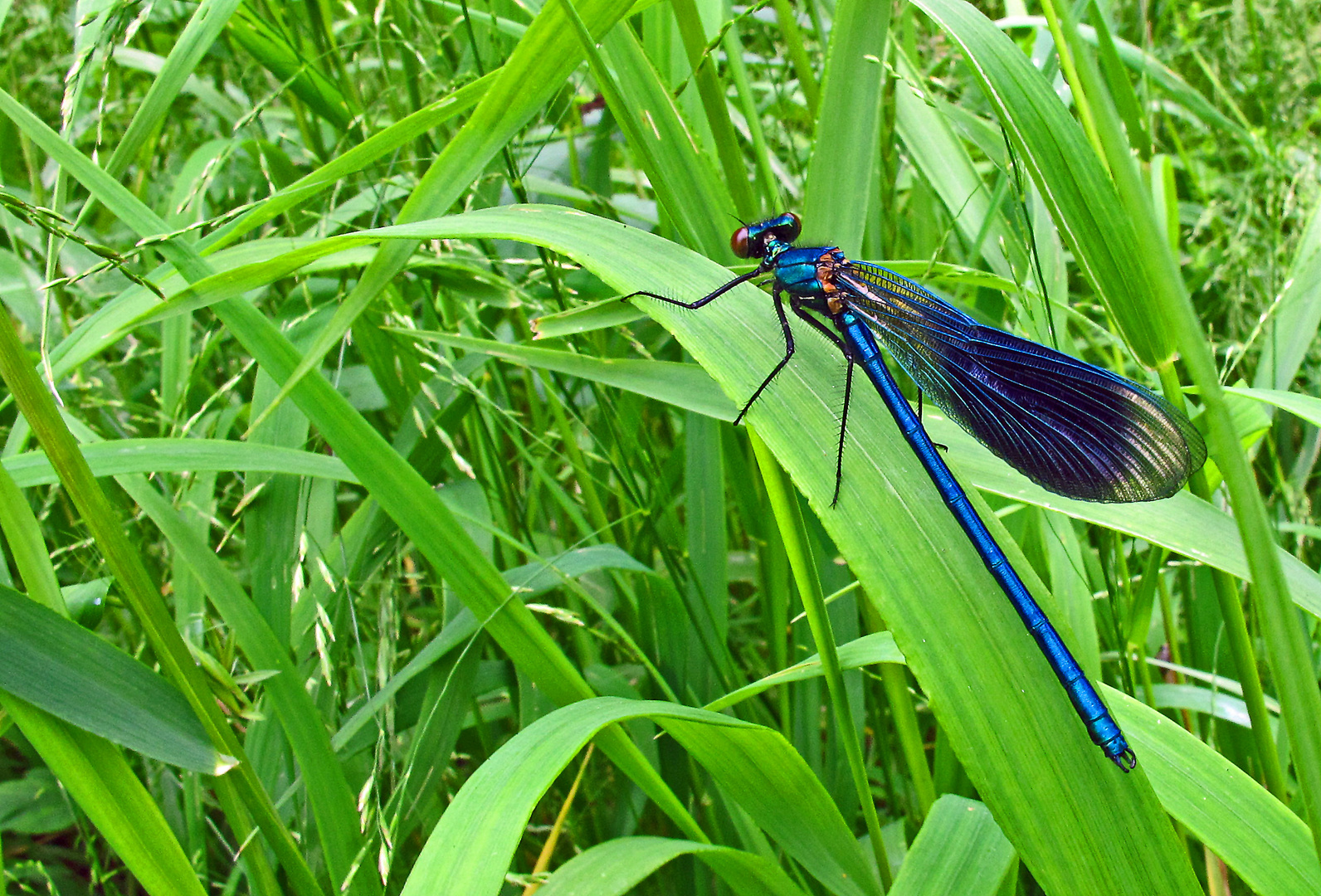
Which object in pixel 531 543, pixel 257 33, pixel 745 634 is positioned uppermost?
pixel 257 33

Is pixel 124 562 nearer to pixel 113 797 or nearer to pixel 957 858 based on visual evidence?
pixel 113 797

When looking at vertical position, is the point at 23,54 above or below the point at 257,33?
above

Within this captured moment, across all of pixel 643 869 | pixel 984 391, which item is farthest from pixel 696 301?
pixel 643 869

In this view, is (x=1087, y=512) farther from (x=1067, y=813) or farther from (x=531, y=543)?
(x=531, y=543)

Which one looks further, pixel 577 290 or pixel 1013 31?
pixel 1013 31

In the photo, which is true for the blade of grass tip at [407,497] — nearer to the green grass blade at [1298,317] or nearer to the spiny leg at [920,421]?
the spiny leg at [920,421]

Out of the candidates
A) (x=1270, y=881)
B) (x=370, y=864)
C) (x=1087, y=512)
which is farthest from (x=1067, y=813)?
(x=370, y=864)

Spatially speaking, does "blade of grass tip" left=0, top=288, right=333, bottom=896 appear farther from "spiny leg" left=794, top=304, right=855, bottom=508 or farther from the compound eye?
the compound eye
